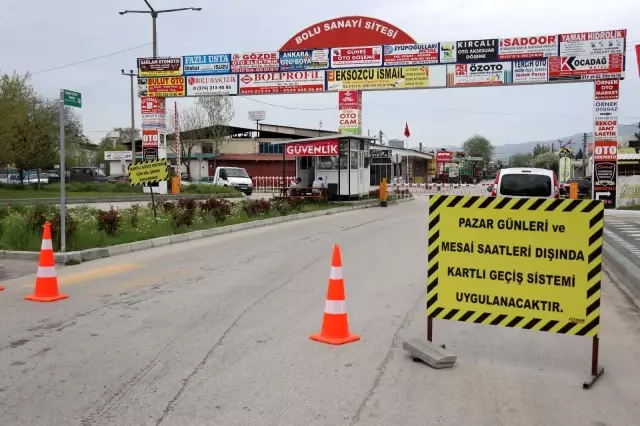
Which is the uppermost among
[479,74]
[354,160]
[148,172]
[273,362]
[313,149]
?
[479,74]

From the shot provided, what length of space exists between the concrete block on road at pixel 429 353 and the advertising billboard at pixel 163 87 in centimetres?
2663

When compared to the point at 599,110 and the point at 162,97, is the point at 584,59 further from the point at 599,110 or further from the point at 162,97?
the point at 162,97

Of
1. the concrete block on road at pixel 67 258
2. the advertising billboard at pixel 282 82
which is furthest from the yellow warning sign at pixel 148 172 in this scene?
the advertising billboard at pixel 282 82

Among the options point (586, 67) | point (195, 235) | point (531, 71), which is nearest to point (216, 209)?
point (195, 235)

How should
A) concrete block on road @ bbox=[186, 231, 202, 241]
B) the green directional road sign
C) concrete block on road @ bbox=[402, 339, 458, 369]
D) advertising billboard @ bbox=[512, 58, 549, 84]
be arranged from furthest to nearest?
advertising billboard @ bbox=[512, 58, 549, 84] < concrete block on road @ bbox=[186, 231, 202, 241] < the green directional road sign < concrete block on road @ bbox=[402, 339, 458, 369]

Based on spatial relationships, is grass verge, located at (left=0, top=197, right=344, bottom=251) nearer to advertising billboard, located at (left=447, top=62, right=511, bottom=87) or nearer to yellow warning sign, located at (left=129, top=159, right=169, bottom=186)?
yellow warning sign, located at (left=129, top=159, right=169, bottom=186)

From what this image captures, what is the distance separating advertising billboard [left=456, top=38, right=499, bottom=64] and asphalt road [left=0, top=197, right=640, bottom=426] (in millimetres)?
19291

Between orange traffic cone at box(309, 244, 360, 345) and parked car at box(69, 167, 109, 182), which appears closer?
orange traffic cone at box(309, 244, 360, 345)

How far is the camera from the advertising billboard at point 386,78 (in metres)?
26.7

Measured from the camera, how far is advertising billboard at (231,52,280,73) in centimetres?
2847

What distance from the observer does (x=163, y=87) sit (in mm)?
30156

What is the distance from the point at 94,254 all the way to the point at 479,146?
474 ft

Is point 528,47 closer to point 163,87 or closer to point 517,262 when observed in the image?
point 163,87

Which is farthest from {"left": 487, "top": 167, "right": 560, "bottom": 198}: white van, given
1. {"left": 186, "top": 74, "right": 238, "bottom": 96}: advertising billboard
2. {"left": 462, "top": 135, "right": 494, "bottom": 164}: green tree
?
{"left": 462, "top": 135, "right": 494, "bottom": 164}: green tree
